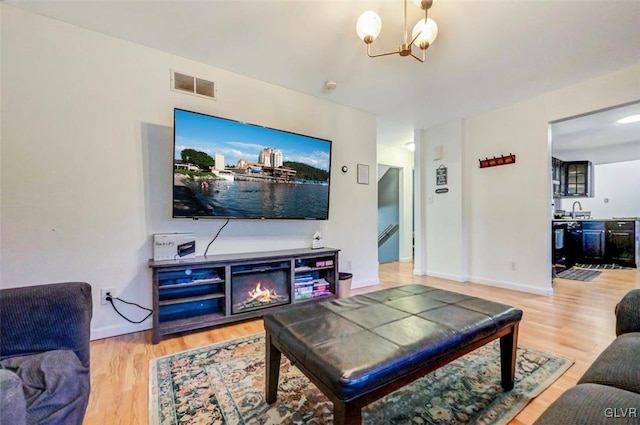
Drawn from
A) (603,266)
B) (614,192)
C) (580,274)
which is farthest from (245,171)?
(614,192)

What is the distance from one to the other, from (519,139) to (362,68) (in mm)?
2341

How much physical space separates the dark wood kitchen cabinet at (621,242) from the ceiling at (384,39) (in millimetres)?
3893

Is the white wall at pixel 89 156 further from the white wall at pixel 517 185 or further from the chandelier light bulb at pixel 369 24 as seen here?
the white wall at pixel 517 185

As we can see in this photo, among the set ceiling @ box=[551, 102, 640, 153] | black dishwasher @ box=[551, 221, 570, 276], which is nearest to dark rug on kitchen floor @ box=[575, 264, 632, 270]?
black dishwasher @ box=[551, 221, 570, 276]

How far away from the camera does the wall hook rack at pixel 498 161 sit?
3.61 metres

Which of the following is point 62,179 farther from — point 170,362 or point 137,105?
point 170,362

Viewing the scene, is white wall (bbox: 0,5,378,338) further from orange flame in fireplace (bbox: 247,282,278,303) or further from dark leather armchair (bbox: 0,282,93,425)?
dark leather armchair (bbox: 0,282,93,425)

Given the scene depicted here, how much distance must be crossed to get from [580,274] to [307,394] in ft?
17.2

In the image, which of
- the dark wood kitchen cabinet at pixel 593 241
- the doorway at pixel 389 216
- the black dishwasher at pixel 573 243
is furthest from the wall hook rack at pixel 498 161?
the dark wood kitchen cabinet at pixel 593 241

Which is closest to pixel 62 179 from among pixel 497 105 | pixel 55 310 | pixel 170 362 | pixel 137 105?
pixel 137 105

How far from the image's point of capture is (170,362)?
Result: 1.83 meters

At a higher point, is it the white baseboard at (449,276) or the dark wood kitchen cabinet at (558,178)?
the dark wood kitchen cabinet at (558,178)

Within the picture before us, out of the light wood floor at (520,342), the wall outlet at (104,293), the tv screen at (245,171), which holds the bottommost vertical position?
the light wood floor at (520,342)

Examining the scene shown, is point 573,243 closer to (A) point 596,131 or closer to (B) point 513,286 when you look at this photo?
(A) point 596,131
